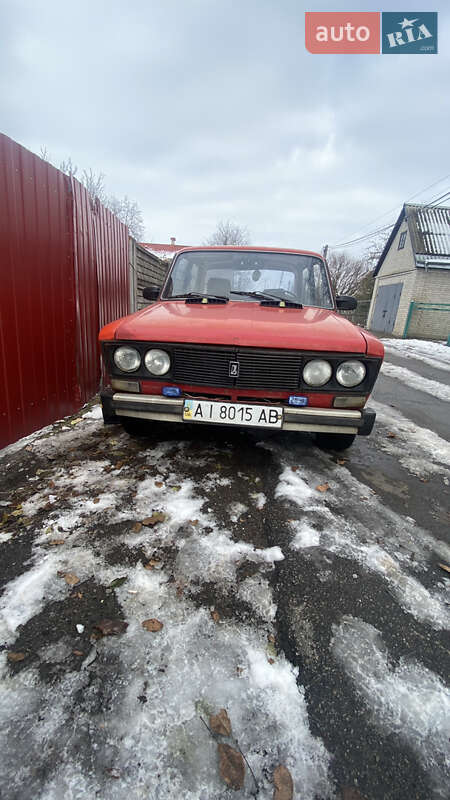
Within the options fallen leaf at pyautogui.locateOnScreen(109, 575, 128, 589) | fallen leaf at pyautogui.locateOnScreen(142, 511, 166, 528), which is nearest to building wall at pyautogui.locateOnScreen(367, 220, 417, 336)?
fallen leaf at pyautogui.locateOnScreen(142, 511, 166, 528)

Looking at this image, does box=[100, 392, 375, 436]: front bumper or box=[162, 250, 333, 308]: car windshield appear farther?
box=[162, 250, 333, 308]: car windshield

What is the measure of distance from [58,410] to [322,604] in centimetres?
310

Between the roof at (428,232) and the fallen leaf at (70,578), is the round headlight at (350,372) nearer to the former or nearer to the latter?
the fallen leaf at (70,578)

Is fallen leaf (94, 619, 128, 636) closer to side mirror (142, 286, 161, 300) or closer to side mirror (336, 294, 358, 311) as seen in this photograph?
side mirror (142, 286, 161, 300)

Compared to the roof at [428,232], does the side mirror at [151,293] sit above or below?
below

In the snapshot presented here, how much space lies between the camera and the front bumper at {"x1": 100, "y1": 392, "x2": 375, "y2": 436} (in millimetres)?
2434

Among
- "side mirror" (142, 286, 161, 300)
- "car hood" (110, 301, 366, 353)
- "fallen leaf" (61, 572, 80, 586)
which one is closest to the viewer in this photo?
"fallen leaf" (61, 572, 80, 586)

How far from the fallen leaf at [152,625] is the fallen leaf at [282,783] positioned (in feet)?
1.96

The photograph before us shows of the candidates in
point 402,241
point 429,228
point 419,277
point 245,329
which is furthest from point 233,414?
point 402,241

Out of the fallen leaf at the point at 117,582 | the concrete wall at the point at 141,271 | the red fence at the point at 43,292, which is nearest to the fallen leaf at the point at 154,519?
the fallen leaf at the point at 117,582

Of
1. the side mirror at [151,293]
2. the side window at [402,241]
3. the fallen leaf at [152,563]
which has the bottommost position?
the fallen leaf at [152,563]

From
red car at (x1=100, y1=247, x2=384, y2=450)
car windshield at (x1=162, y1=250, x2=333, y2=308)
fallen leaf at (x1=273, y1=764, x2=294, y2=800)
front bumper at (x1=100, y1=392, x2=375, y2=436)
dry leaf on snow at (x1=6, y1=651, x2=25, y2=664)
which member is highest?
car windshield at (x1=162, y1=250, x2=333, y2=308)

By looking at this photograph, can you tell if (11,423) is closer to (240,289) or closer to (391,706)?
(240,289)

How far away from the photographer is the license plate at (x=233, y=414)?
2.41 m
